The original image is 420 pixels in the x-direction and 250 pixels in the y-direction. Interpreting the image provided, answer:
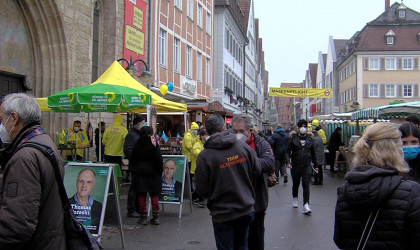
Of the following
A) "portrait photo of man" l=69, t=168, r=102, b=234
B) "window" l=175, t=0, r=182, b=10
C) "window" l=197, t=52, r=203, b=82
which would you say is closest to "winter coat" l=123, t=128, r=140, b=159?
"portrait photo of man" l=69, t=168, r=102, b=234

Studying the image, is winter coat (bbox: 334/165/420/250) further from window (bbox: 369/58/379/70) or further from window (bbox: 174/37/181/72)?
window (bbox: 369/58/379/70)

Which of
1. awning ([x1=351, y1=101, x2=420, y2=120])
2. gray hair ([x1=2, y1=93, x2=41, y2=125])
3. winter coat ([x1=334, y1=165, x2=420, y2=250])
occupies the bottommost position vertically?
winter coat ([x1=334, y1=165, x2=420, y2=250])

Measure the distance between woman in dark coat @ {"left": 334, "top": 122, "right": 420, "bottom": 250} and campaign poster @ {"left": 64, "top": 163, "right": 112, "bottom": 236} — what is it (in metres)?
4.11

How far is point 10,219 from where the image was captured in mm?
2498

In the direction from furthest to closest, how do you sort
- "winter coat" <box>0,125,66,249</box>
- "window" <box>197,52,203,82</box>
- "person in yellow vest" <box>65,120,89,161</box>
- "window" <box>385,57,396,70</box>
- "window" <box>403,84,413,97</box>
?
"window" <box>385,57,396,70</box> → "window" <box>403,84,413,97</box> → "window" <box>197,52,203,82</box> → "person in yellow vest" <box>65,120,89,161</box> → "winter coat" <box>0,125,66,249</box>

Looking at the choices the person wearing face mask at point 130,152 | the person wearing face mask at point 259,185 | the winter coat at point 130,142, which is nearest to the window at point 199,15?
the person wearing face mask at point 130,152

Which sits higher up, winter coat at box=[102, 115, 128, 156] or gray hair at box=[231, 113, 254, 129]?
gray hair at box=[231, 113, 254, 129]

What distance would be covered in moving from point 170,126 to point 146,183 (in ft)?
40.9

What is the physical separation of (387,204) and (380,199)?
0.07 metres

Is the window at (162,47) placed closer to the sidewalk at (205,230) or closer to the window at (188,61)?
the window at (188,61)

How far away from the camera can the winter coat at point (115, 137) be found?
10.0 meters

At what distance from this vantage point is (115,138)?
33.3 feet

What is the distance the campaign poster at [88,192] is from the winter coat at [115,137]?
12.9 ft

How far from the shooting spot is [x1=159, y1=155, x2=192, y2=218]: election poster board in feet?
28.1
